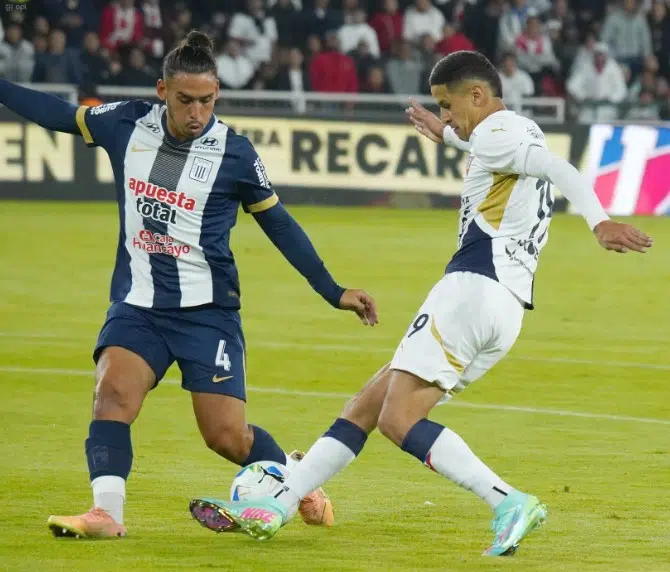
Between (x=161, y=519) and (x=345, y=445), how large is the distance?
926 millimetres

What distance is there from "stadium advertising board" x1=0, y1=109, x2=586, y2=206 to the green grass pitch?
3362 mm

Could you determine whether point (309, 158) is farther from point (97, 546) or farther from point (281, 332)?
point (97, 546)

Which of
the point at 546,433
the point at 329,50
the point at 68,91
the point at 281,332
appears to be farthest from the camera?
the point at 329,50

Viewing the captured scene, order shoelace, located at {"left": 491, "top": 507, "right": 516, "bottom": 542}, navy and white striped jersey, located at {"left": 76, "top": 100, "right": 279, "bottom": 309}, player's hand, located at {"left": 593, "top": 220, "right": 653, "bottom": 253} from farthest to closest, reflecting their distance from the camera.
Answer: navy and white striped jersey, located at {"left": 76, "top": 100, "right": 279, "bottom": 309} → shoelace, located at {"left": 491, "top": 507, "right": 516, "bottom": 542} → player's hand, located at {"left": 593, "top": 220, "right": 653, "bottom": 253}

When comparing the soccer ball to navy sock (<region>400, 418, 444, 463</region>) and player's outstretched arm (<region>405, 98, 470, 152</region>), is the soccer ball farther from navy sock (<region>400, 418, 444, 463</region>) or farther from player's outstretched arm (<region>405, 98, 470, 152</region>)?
player's outstretched arm (<region>405, 98, 470, 152</region>)

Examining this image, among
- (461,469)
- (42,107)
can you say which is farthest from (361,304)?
(42,107)

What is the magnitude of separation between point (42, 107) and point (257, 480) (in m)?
1.75

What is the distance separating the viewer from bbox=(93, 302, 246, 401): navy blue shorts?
5.85 metres

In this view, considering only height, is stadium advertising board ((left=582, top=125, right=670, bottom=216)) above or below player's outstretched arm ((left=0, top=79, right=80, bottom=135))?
below

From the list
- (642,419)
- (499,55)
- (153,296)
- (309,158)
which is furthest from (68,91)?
(153,296)

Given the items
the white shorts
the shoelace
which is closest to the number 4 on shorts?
the white shorts

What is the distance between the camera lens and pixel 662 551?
5621mm

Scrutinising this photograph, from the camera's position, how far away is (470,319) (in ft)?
17.9

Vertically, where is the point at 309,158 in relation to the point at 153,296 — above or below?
below
